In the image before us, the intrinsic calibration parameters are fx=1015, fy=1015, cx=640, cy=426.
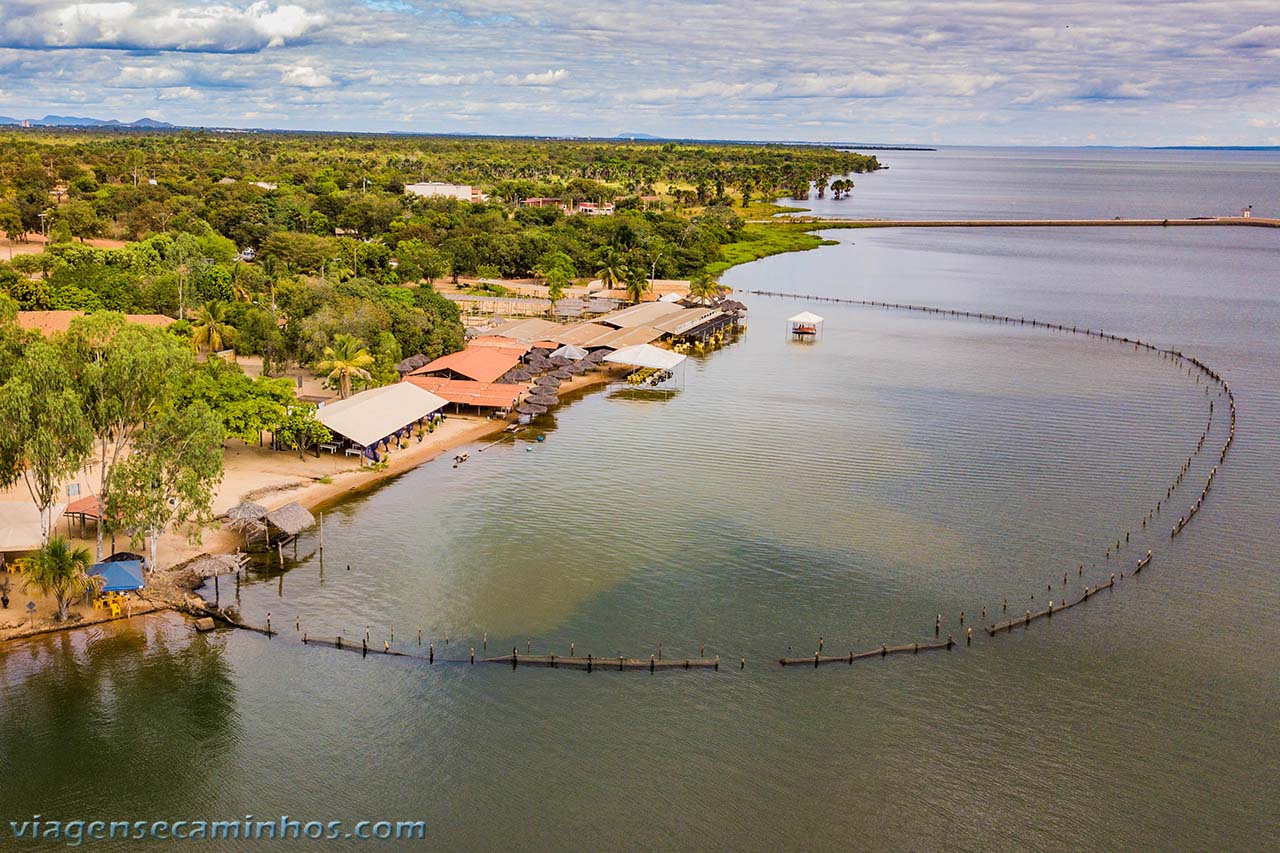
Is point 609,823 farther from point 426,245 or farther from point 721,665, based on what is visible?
point 426,245

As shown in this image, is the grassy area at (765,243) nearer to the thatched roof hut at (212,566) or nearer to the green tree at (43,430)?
the thatched roof hut at (212,566)

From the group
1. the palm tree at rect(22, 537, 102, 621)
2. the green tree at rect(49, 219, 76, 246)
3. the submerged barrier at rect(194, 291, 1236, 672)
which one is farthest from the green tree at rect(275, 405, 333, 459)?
the green tree at rect(49, 219, 76, 246)

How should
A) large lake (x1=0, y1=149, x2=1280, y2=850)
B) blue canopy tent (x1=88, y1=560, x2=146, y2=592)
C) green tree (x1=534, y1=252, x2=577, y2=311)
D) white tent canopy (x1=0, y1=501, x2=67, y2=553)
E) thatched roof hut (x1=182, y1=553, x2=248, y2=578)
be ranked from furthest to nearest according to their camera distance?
green tree (x1=534, y1=252, x2=577, y2=311)
thatched roof hut (x1=182, y1=553, x2=248, y2=578)
white tent canopy (x1=0, y1=501, x2=67, y2=553)
blue canopy tent (x1=88, y1=560, x2=146, y2=592)
large lake (x1=0, y1=149, x2=1280, y2=850)

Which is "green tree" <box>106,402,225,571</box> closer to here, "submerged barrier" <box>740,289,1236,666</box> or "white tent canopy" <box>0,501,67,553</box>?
"white tent canopy" <box>0,501,67,553</box>

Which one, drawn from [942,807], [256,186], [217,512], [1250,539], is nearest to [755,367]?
[1250,539]

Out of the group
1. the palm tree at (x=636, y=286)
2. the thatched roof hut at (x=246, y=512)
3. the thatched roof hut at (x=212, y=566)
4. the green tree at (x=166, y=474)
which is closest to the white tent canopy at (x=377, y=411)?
the thatched roof hut at (x=246, y=512)
